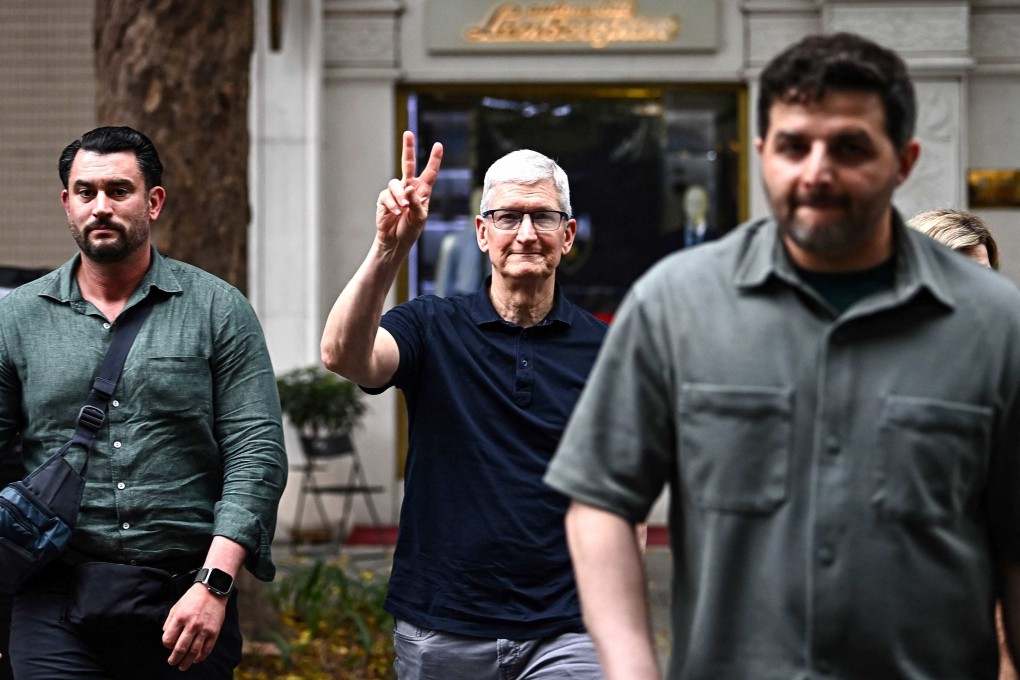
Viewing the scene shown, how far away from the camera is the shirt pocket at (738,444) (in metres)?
2.35

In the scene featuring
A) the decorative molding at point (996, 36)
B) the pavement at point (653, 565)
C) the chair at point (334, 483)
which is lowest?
the pavement at point (653, 565)

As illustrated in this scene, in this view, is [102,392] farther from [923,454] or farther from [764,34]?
[764,34]

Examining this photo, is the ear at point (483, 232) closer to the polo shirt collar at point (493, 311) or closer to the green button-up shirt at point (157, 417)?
the polo shirt collar at point (493, 311)

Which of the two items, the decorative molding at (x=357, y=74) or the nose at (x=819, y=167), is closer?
the nose at (x=819, y=167)

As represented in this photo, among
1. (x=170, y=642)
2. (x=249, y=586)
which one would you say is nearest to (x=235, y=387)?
(x=170, y=642)

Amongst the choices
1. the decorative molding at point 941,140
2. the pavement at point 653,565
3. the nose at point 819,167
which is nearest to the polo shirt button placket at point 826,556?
the nose at point 819,167

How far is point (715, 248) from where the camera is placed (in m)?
2.53

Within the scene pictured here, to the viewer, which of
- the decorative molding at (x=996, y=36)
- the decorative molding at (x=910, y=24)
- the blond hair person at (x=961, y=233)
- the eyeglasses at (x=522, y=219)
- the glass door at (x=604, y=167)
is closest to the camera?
Answer: the eyeglasses at (x=522, y=219)

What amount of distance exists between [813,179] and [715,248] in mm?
280

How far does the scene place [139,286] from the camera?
13.3 ft

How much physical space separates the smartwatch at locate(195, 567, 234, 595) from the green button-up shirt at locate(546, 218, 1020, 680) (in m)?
1.74

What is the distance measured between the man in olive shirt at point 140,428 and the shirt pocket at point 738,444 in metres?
1.84

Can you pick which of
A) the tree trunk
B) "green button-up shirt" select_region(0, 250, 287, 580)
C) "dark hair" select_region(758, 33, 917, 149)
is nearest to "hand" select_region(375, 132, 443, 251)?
"green button-up shirt" select_region(0, 250, 287, 580)

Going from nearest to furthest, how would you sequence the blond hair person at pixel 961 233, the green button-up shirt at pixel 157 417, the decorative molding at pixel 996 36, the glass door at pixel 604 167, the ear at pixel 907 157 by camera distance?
the ear at pixel 907 157, the green button-up shirt at pixel 157 417, the blond hair person at pixel 961 233, the decorative molding at pixel 996 36, the glass door at pixel 604 167
